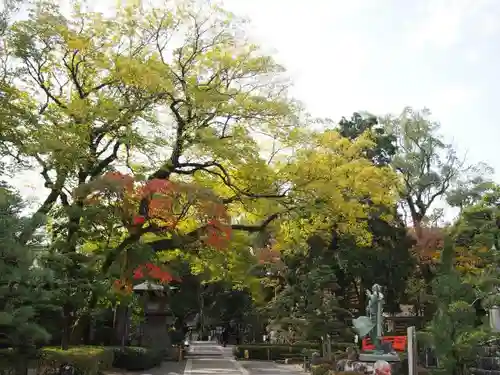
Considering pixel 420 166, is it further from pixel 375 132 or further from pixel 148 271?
pixel 148 271

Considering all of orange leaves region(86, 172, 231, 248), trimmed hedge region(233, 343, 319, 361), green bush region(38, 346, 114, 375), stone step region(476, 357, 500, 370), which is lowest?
trimmed hedge region(233, 343, 319, 361)

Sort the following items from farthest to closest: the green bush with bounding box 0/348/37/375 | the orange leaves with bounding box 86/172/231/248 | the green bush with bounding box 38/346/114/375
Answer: the orange leaves with bounding box 86/172/231/248, the green bush with bounding box 38/346/114/375, the green bush with bounding box 0/348/37/375

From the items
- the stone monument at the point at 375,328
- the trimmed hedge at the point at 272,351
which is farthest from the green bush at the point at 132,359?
the stone monument at the point at 375,328

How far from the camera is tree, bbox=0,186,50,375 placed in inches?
432

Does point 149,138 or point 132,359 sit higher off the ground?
point 149,138

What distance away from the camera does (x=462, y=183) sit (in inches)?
1407

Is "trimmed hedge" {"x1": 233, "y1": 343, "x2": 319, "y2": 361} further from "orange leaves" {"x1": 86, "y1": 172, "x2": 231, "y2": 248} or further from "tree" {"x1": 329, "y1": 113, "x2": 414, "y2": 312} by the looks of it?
"orange leaves" {"x1": 86, "y1": 172, "x2": 231, "y2": 248}

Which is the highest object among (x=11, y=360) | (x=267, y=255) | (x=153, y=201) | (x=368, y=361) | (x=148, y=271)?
(x=267, y=255)

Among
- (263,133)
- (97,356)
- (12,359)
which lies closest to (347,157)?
(263,133)

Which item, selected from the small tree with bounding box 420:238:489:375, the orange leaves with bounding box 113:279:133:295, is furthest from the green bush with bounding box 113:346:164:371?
the small tree with bounding box 420:238:489:375

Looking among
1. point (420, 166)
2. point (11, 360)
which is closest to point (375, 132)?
point (420, 166)

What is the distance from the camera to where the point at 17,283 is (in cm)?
1288

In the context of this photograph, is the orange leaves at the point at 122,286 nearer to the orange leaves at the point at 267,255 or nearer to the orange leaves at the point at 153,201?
the orange leaves at the point at 153,201

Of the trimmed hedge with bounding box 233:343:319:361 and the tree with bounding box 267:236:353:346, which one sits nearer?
the tree with bounding box 267:236:353:346
